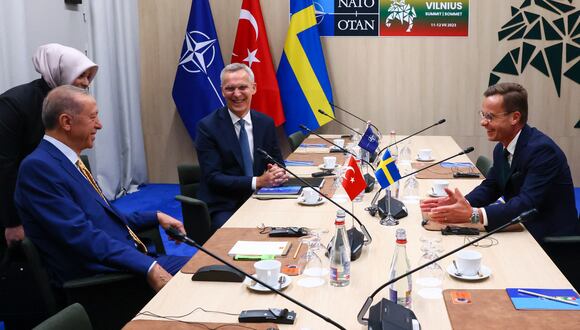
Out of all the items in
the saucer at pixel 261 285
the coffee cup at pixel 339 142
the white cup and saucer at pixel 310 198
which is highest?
the coffee cup at pixel 339 142

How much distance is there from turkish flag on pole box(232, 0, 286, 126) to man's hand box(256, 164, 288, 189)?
2993mm

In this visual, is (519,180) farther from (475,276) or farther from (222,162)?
(222,162)

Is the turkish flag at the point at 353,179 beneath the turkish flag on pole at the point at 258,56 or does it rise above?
beneath

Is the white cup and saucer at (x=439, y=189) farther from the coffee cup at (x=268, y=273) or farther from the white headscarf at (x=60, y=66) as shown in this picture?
the white headscarf at (x=60, y=66)

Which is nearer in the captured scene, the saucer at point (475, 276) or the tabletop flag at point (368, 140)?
the saucer at point (475, 276)

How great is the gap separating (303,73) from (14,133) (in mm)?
3713

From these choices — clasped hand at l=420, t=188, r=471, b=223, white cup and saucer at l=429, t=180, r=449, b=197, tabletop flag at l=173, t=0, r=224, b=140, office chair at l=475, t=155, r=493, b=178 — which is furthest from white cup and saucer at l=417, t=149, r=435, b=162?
tabletop flag at l=173, t=0, r=224, b=140

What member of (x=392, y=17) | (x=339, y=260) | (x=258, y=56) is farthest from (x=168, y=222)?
(x=392, y=17)

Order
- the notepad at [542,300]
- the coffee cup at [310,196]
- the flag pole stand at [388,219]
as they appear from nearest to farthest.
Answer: the notepad at [542,300] < the flag pole stand at [388,219] < the coffee cup at [310,196]

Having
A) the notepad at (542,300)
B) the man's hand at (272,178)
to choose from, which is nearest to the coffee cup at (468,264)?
the notepad at (542,300)

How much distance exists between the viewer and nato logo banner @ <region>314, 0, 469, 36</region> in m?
6.26

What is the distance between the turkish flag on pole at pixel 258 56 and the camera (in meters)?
6.30

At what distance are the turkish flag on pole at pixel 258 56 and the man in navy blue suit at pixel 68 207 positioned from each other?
12.6 feet

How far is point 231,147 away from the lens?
12.0 ft
